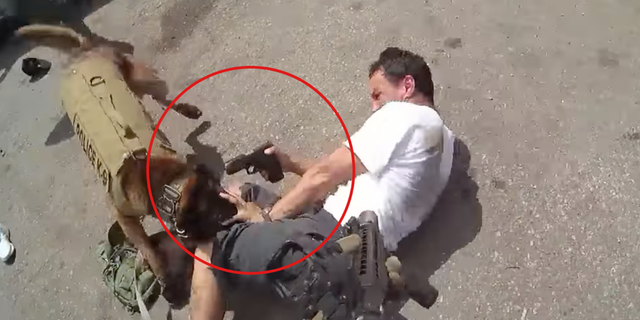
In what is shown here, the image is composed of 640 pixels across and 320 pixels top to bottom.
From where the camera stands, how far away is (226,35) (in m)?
2.12

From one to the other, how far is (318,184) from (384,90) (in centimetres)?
32

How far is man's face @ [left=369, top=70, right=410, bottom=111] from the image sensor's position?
4.98 feet

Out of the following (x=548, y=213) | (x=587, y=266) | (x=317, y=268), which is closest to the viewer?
(x=317, y=268)

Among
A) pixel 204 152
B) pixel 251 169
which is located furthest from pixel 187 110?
pixel 251 169

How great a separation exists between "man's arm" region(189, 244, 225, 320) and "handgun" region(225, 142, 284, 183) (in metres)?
0.38

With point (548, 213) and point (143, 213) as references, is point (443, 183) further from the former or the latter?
point (143, 213)

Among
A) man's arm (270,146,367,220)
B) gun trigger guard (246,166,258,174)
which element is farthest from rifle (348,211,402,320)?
gun trigger guard (246,166,258,174)

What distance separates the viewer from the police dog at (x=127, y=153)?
1.26m

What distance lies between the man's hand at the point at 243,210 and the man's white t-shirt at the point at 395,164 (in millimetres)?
190

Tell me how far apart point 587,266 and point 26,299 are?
1565mm

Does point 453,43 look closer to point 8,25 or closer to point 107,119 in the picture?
point 107,119

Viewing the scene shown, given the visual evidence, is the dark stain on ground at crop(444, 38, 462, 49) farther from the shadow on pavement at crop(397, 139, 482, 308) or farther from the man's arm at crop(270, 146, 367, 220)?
the man's arm at crop(270, 146, 367, 220)

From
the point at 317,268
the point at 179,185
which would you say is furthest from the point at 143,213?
the point at 317,268

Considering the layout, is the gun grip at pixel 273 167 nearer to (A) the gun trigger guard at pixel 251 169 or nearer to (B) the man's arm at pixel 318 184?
(A) the gun trigger guard at pixel 251 169
